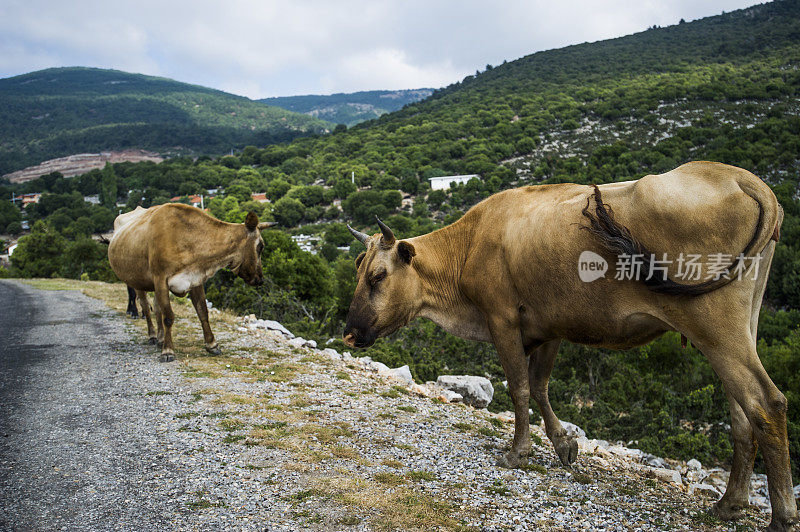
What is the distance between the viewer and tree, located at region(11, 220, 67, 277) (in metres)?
52.2

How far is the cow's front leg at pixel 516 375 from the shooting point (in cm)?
572

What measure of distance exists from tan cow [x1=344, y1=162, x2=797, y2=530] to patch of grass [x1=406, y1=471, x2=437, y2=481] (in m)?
1.04

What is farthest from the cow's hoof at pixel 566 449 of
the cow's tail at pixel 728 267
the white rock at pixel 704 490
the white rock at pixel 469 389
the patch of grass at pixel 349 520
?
the white rock at pixel 469 389

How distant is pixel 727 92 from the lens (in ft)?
271

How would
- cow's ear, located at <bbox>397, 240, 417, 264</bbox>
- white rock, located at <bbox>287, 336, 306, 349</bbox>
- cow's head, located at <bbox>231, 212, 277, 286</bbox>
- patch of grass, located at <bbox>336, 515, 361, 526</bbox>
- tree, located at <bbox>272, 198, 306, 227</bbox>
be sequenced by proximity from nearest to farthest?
patch of grass, located at <bbox>336, 515, 361, 526</bbox>
cow's ear, located at <bbox>397, 240, 417, 264</bbox>
cow's head, located at <bbox>231, 212, 277, 286</bbox>
white rock, located at <bbox>287, 336, 306, 349</bbox>
tree, located at <bbox>272, 198, 306, 227</bbox>

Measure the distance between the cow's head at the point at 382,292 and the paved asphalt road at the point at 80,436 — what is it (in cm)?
260

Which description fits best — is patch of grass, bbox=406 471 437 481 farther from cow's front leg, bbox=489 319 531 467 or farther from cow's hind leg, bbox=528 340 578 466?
cow's hind leg, bbox=528 340 578 466

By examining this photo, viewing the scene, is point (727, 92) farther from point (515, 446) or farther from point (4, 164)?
point (4, 164)

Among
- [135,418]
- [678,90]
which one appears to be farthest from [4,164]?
Answer: [135,418]

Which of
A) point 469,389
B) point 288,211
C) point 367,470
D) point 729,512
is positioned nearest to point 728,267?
point 729,512

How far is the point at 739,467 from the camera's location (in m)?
4.81

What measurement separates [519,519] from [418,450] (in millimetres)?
1946

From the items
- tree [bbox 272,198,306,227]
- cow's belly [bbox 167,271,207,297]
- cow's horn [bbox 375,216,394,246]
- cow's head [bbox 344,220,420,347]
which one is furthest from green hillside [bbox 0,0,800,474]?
cow's horn [bbox 375,216,394,246]

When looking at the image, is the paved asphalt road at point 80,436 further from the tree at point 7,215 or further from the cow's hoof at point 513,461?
the tree at point 7,215
